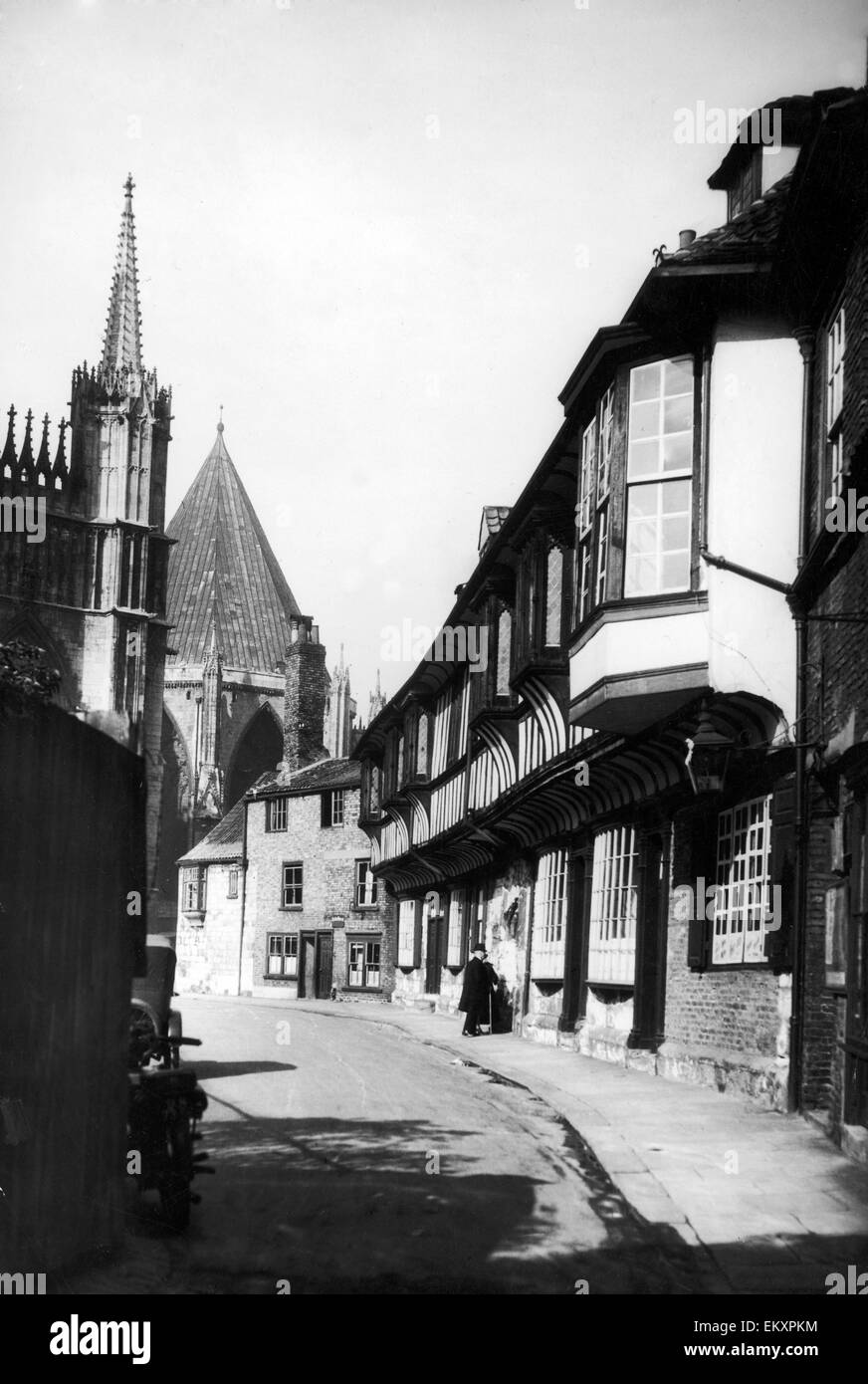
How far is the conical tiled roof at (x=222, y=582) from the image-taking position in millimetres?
95125

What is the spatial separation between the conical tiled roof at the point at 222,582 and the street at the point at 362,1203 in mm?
85246

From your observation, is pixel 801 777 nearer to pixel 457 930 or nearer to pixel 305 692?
pixel 457 930

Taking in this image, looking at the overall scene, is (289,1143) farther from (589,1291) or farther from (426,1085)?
(426,1085)

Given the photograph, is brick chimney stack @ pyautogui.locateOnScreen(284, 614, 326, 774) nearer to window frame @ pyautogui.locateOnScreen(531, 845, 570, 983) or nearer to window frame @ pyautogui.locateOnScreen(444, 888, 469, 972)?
window frame @ pyautogui.locateOnScreen(444, 888, 469, 972)

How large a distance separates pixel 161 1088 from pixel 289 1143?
4.85 ft

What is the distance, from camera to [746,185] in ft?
57.2

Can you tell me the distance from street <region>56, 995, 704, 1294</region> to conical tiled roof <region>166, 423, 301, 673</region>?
85246mm

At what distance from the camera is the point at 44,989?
6.30m

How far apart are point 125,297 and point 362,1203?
35.3 feet

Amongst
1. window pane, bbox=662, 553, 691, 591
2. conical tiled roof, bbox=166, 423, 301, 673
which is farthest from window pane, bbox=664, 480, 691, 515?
conical tiled roof, bbox=166, 423, 301, 673

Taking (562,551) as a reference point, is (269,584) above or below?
above
